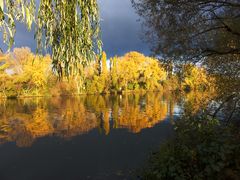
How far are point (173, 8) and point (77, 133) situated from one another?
449 inches

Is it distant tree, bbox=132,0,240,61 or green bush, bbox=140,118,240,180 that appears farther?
distant tree, bbox=132,0,240,61

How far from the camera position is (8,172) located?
426 inches

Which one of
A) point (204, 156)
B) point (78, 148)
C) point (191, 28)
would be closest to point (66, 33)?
point (204, 156)

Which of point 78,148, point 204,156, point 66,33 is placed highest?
point 66,33

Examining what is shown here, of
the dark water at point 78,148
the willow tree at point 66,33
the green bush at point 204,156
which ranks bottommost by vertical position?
the dark water at point 78,148

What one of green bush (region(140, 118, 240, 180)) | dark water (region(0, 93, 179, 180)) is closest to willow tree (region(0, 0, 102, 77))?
green bush (region(140, 118, 240, 180))

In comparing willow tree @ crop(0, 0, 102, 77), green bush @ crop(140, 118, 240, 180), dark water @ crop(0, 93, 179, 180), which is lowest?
dark water @ crop(0, 93, 179, 180)

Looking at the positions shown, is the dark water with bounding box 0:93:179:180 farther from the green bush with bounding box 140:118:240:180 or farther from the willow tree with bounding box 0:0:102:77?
the willow tree with bounding box 0:0:102:77

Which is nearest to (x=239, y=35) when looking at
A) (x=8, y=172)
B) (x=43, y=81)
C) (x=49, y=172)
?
(x=49, y=172)


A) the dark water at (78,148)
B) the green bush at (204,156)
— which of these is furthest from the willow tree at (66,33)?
the dark water at (78,148)

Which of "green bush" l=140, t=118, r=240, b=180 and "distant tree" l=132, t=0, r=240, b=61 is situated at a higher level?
"distant tree" l=132, t=0, r=240, b=61

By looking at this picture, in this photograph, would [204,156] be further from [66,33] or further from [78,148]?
[78,148]

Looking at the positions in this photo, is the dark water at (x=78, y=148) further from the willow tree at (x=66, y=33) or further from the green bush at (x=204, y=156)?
the willow tree at (x=66, y=33)

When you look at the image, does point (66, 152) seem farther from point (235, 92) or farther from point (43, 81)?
point (43, 81)
